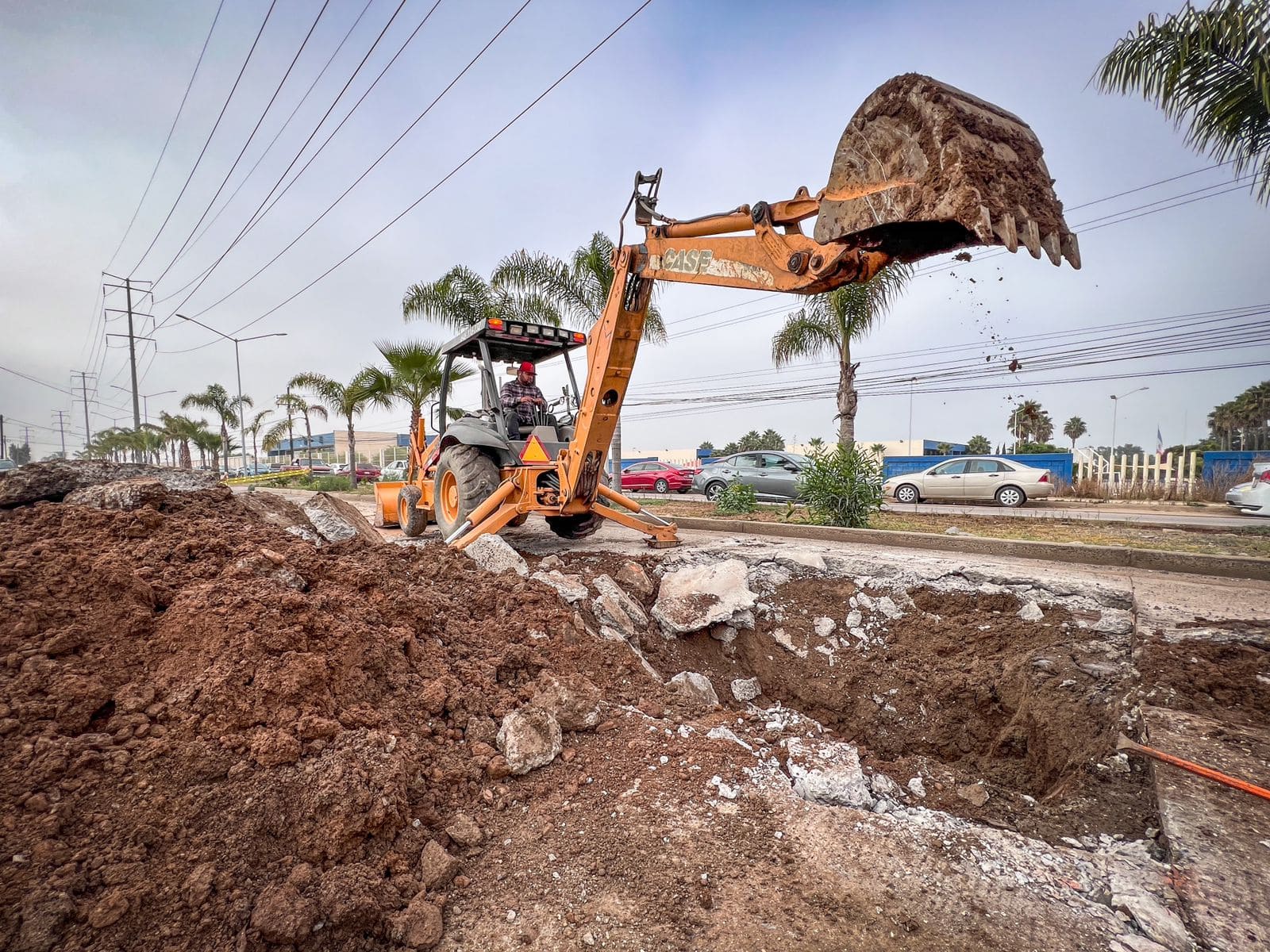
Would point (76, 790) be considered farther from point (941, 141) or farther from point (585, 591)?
point (941, 141)

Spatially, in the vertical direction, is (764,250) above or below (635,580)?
above

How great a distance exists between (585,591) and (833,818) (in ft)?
8.69

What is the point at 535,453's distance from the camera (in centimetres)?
662

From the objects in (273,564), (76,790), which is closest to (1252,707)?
(76,790)

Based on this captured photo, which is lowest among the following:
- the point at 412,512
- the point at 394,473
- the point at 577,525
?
the point at 577,525

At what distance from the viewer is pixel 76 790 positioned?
1794mm

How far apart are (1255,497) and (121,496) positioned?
1849 cm

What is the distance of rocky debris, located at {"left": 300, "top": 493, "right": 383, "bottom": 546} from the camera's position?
526cm

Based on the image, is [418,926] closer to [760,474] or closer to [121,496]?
[121,496]

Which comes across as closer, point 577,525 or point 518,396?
point 518,396

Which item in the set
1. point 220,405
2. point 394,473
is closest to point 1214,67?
point 394,473

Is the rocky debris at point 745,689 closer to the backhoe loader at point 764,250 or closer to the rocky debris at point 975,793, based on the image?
the rocky debris at point 975,793

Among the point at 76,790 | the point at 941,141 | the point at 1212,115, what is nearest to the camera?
the point at 76,790

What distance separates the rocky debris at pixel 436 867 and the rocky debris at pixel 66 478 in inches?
156
